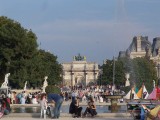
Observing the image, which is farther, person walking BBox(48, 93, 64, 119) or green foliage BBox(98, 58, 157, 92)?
green foliage BBox(98, 58, 157, 92)

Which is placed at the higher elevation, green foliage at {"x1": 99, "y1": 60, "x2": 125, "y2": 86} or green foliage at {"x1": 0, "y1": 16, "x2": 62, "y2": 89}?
green foliage at {"x1": 99, "y1": 60, "x2": 125, "y2": 86}

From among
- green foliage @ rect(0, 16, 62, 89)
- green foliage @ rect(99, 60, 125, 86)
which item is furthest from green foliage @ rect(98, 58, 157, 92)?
green foliage @ rect(0, 16, 62, 89)

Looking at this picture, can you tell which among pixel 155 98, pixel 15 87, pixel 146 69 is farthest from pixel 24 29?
pixel 146 69

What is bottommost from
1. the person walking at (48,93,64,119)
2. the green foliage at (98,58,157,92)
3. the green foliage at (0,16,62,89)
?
the person walking at (48,93,64,119)

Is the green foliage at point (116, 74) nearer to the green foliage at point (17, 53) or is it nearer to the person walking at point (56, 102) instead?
the green foliage at point (17, 53)

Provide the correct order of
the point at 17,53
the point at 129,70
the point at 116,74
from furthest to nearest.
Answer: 1. the point at 116,74
2. the point at 129,70
3. the point at 17,53

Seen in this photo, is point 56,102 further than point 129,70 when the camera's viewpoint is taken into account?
No

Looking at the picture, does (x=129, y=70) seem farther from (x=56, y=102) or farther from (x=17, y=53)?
(x=56, y=102)

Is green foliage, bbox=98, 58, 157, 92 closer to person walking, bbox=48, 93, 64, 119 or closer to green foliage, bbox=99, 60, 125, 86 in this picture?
green foliage, bbox=99, 60, 125, 86

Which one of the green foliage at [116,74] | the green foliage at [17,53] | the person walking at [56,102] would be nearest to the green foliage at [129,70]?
the green foliage at [116,74]

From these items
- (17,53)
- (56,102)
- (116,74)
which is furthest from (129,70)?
(56,102)

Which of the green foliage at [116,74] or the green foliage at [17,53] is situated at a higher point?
the green foliage at [116,74]

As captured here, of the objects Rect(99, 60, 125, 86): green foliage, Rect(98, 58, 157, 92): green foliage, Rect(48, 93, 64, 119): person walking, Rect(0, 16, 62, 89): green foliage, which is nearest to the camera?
Rect(48, 93, 64, 119): person walking

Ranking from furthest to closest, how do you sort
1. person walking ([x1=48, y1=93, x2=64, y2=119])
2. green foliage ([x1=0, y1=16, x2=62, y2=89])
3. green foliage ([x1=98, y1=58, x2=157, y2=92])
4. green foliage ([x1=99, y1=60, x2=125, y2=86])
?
green foliage ([x1=99, y1=60, x2=125, y2=86])
green foliage ([x1=98, y1=58, x2=157, y2=92])
green foliage ([x1=0, y1=16, x2=62, y2=89])
person walking ([x1=48, y1=93, x2=64, y2=119])
